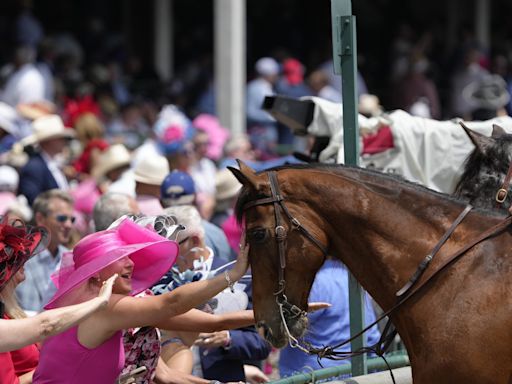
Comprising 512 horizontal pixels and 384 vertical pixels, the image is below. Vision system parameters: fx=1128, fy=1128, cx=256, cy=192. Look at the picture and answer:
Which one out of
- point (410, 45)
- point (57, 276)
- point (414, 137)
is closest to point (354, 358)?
point (57, 276)

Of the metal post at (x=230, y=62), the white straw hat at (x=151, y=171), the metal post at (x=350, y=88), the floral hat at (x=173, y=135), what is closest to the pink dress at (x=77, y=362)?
the metal post at (x=350, y=88)

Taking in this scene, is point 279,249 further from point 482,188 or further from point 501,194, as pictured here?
point 482,188

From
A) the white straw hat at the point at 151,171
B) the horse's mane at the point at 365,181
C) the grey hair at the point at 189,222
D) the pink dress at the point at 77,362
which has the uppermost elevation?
the horse's mane at the point at 365,181

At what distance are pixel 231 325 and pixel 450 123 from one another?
9.80 ft

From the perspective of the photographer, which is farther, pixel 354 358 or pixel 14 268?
pixel 354 358

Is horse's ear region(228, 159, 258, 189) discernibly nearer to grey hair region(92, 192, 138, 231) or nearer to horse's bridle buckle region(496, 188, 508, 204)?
horse's bridle buckle region(496, 188, 508, 204)

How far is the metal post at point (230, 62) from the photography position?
14.3 meters

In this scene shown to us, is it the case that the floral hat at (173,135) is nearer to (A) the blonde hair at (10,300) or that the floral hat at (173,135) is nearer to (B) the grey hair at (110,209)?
(B) the grey hair at (110,209)

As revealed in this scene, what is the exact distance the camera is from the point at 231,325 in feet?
15.9

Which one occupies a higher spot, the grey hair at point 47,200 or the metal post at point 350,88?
the metal post at point 350,88

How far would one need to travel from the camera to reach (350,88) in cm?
517

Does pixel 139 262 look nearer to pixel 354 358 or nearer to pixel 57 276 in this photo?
pixel 57 276

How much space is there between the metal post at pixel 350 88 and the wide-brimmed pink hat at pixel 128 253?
35.4 inches

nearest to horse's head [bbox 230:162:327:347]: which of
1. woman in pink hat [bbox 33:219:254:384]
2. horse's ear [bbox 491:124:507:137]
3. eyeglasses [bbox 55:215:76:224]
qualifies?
woman in pink hat [bbox 33:219:254:384]
